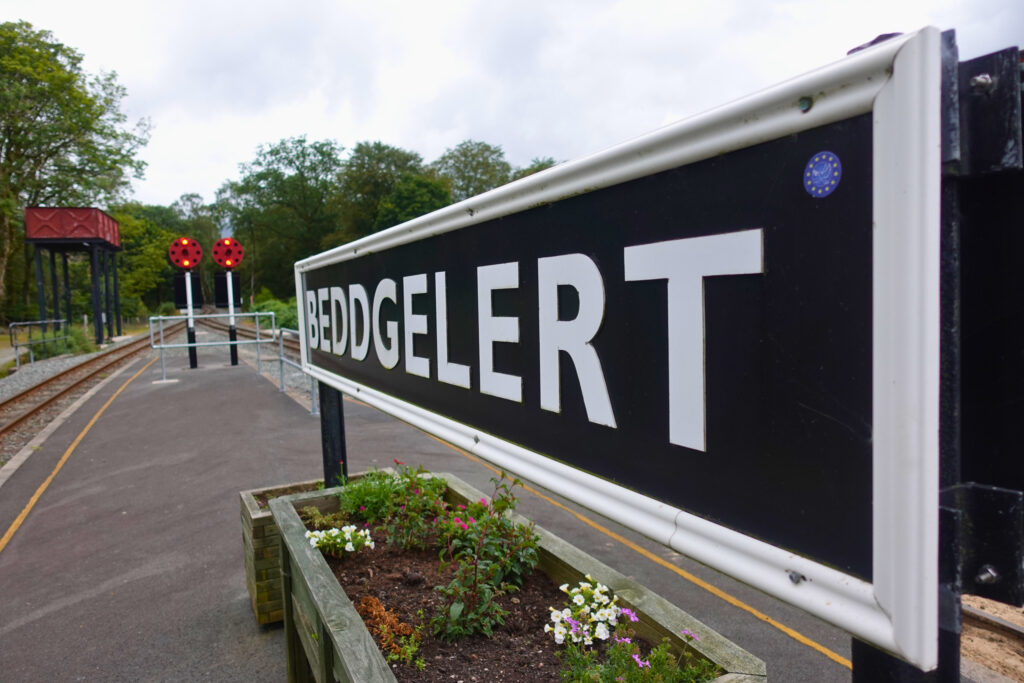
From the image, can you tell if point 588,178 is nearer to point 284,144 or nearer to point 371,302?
point 371,302

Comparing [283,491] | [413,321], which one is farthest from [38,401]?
[413,321]

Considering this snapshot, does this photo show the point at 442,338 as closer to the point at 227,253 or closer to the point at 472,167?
the point at 227,253

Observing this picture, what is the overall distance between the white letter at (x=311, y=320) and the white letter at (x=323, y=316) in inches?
4.6

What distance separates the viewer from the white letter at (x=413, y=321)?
2.24m

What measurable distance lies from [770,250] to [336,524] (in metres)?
3.20

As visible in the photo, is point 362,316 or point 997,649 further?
point 997,649

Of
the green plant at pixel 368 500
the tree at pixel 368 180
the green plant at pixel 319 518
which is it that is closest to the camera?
the green plant at pixel 319 518

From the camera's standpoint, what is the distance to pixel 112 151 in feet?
126

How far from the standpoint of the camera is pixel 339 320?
10.9 feet

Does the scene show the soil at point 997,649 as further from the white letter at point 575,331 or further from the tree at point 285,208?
the tree at point 285,208

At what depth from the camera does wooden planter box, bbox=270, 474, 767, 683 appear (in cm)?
210

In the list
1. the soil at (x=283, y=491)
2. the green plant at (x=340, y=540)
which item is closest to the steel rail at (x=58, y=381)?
the soil at (x=283, y=491)

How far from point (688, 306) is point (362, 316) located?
2130 millimetres

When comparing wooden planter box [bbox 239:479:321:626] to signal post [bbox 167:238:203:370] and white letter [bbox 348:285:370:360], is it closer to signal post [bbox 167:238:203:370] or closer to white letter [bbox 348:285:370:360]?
white letter [bbox 348:285:370:360]
